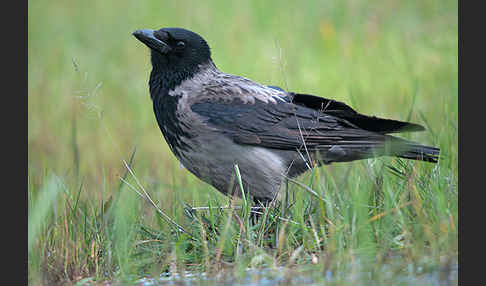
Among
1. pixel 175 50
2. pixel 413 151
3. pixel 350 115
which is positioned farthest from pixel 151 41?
pixel 413 151

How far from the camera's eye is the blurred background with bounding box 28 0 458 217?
827 cm

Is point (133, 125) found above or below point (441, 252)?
above

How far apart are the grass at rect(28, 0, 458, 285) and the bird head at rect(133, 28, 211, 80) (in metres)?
0.64

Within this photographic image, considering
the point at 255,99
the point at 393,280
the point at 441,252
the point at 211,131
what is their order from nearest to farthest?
the point at 393,280 < the point at 441,252 < the point at 211,131 < the point at 255,99

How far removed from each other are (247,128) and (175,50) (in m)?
0.95

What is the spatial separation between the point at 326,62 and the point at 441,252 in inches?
251

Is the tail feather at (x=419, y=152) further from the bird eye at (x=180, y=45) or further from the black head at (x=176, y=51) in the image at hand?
the bird eye at (x=180, y=45)

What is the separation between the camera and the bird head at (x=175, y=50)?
482 cm

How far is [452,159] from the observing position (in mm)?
4754

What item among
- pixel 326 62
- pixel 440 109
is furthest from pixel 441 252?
pixel 326 62

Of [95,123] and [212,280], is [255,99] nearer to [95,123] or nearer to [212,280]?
[212,280]

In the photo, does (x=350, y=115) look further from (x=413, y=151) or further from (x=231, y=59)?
(x=231, y=59)

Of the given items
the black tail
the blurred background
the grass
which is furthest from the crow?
the blurred background

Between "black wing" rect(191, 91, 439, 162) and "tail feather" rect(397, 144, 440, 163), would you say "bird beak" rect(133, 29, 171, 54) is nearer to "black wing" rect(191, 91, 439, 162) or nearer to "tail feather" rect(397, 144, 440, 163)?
"black wing" rect(191, 91, 439, 162)
